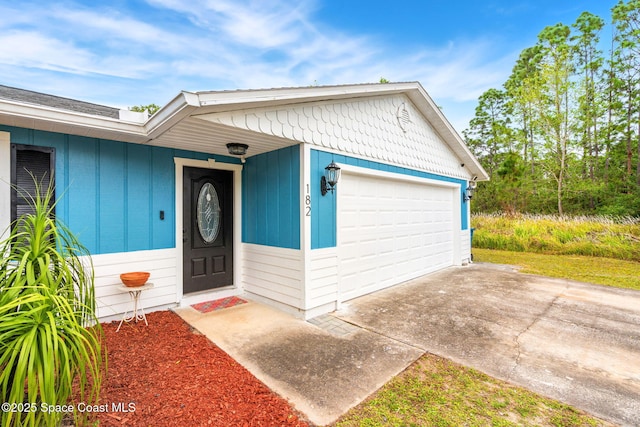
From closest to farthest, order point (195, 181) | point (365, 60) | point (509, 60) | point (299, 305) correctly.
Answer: point (299, 305) < point (195, 181) < point (365, 60) < point (509, 60)

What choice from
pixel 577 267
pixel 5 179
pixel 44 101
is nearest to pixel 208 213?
pixel 5 179

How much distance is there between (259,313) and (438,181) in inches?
211

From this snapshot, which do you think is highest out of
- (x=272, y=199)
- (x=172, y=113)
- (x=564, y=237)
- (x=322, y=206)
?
(x=172, y=113)

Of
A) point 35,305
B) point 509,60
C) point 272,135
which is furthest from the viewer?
A: point 509,60

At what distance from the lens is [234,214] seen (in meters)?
4.98

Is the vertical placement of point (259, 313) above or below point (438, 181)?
below

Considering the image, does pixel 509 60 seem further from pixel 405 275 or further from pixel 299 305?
pixel 299 305

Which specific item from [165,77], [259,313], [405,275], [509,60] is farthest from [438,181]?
[509,60]

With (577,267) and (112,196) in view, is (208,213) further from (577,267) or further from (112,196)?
(577,267)

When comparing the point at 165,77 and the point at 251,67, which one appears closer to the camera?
the point at 165,77

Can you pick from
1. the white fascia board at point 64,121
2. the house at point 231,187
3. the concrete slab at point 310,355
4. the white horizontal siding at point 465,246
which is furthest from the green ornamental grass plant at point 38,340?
the white horizontal siding at point 465,246

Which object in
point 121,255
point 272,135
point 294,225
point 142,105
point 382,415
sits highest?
point 142,105

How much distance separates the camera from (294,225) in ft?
13.5

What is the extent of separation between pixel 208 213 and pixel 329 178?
2116 millimetres
